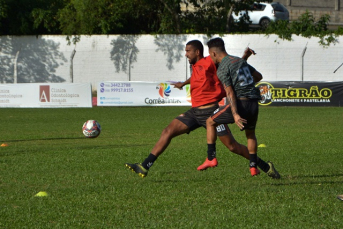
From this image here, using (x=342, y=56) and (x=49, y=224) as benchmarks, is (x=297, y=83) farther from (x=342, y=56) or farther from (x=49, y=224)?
(x=49, y=224)

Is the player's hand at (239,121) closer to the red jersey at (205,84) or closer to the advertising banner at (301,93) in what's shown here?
the red jersey at (205,84)

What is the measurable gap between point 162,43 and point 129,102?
9.88 metres

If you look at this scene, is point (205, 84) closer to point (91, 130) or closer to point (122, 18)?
point (91, 130)

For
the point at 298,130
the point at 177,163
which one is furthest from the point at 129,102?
the point at 177,163

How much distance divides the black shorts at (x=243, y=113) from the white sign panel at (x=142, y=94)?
19.6m

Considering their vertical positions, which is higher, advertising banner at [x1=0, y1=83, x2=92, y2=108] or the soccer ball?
the soccer ball

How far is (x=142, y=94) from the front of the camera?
2784cm

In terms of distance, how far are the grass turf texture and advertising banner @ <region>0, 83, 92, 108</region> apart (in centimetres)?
1187

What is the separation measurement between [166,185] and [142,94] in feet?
65.9

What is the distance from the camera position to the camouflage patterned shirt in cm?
756

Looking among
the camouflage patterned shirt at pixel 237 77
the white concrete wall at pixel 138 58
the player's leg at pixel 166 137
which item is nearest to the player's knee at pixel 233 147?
the player's leg at pixel 166 137

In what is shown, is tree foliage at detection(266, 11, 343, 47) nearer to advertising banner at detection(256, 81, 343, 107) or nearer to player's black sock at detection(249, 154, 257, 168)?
advertising banner at detection(256, 81, 343, 107)

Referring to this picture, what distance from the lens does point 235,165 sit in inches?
388

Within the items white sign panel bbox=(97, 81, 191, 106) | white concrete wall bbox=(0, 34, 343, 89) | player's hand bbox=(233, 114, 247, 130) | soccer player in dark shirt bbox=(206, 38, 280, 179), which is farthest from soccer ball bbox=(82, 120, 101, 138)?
white concrete wall bbox=(0, 34, 343, 89)
